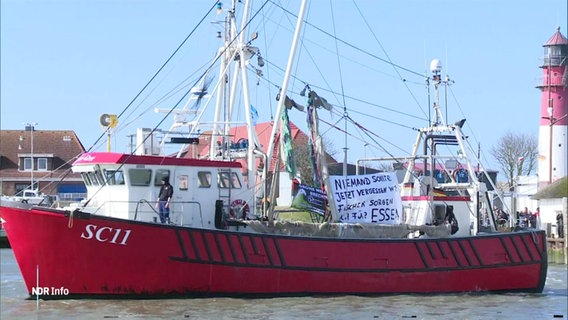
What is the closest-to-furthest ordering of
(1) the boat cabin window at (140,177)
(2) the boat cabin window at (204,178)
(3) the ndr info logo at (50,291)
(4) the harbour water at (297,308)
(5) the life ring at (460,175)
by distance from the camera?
1. (4) the harbour water at (297,308)
2. (3) the ndr info logo at (50,291)
3. (1) the boat cabin window at (140,177)
4. (2) the boat cabin window at (204,178)
5. (5) the life ring at (460,175)

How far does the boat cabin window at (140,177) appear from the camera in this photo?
988 inches

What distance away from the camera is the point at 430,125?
31.3 metres

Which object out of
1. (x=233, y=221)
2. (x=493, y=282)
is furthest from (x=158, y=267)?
(x=493, y=282)

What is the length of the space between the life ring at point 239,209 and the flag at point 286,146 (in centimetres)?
194

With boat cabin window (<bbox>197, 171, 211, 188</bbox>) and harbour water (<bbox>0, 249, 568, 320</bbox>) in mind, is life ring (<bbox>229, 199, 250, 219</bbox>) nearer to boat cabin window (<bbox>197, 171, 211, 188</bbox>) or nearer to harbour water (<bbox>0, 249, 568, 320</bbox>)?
boat cabin window (<bbox>197, 171, 211, 188</bbox>)

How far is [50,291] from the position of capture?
24.0 metres

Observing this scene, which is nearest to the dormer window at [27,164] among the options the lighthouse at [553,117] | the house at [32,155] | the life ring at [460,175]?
the house at [32,155]

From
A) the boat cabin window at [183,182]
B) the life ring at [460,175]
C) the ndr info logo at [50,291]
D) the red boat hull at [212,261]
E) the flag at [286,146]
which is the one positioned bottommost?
the ndr info logo at [50,291]

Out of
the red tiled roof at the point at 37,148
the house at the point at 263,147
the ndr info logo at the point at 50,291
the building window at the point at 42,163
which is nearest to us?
the ndr info logo at the point at 50,291

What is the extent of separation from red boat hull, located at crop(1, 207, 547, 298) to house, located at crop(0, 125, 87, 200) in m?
40.2

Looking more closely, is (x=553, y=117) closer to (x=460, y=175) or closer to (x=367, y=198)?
(x=460, y=175)

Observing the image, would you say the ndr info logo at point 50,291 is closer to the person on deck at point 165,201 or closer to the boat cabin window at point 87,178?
the person on deck at point 165,201

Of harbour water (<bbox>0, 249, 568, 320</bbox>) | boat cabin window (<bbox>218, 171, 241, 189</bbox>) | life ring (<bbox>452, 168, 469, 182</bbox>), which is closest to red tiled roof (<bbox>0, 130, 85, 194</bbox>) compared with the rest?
life ring (<bbox>452, 168, 469, 182</bbox>)

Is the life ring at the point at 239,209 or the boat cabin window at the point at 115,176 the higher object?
the boat cabin window at the point at 115,176
